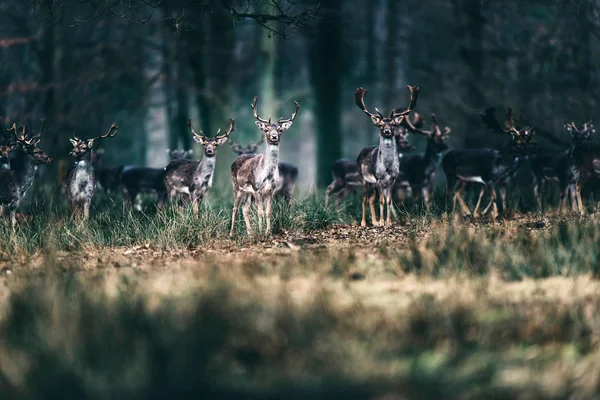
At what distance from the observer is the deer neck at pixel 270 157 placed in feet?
39.7

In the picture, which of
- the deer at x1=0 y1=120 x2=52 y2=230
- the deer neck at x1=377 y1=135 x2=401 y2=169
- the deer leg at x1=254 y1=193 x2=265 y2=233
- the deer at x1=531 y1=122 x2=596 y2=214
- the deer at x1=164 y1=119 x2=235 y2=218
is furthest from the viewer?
the deer at x1=531 y1=122 x2=596 y2=214

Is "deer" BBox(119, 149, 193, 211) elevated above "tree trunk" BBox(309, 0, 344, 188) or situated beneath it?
situated beneath

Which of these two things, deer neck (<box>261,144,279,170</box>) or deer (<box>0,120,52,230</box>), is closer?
deer neck (<box>261,144,279,170</box>)

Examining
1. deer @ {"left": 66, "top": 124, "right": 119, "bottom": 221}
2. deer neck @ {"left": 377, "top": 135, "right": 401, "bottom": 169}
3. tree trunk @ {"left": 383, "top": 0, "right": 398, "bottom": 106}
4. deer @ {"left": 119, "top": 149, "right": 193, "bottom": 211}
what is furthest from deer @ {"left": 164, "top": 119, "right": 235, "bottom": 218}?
tree trunk @ {"left": 383, "top": 0, "right": 398, "bottom": 106}

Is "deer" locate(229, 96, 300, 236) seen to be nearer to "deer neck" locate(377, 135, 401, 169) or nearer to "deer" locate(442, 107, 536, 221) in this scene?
"deer neck" locate(377, 135, 401, 169)

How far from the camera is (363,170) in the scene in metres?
13.6

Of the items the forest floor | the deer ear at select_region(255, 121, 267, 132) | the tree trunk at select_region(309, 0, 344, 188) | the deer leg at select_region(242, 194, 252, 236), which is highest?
the tree trunk at select_region(309, 0, 344, 188)

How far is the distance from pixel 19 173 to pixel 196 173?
9.65ft

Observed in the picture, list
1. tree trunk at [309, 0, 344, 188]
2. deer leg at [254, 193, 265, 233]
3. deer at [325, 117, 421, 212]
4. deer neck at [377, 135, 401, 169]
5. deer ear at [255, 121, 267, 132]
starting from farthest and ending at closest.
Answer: tree trunk at [309, 0, 344, 188] → deer at [325, 117, 421, 212] → deer neck at [377, 135, 401, 169] → deer ear at [255, 121, 267, 132] → deer leg at [254, 193, 265, 233]

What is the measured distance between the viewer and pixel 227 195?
1766 cm

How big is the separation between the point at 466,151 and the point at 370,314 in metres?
9.04

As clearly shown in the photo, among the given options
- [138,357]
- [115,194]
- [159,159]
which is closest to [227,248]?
[138,357]

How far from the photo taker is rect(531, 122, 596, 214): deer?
1449 centimetres

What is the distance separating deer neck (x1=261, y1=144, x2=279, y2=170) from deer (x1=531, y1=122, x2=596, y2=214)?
4.96 metres
